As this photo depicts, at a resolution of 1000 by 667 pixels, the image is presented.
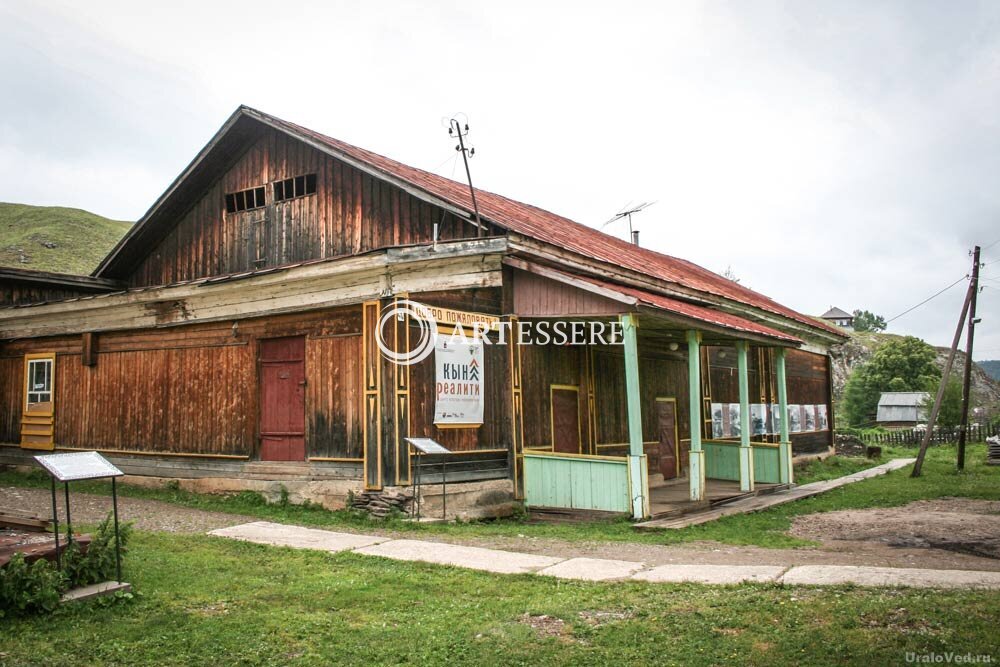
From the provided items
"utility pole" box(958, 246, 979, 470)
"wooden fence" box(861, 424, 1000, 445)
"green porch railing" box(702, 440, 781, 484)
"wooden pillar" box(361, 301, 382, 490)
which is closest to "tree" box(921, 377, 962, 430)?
"wooden fence" box(861, 424, 1000, 445)

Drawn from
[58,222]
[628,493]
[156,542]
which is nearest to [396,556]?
[156,542]

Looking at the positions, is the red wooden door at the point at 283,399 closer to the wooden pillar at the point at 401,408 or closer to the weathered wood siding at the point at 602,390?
the wooden pillar at the point at 401,408

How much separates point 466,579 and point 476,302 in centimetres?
581

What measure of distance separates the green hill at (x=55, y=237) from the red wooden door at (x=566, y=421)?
123 ft

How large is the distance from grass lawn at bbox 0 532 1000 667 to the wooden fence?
31001 mm

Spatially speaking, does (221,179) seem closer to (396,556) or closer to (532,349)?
(532,349)

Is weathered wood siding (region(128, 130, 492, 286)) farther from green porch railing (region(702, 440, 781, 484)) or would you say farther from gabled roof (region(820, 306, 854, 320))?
gabled roof (region(820, 306, 854, 320))

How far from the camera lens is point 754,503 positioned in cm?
1373

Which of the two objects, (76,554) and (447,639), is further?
(76,554)

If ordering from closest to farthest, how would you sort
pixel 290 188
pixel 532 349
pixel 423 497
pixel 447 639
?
pixel 447 639 < pixel 423 497 < pixel 532 349 < pixel 290 188

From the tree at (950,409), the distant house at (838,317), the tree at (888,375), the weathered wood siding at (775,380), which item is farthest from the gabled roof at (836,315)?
the weathered wood siding at (775,380)

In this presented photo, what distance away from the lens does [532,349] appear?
42.9 ft

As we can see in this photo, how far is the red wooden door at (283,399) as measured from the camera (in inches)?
491

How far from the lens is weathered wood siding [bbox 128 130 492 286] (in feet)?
42.8
